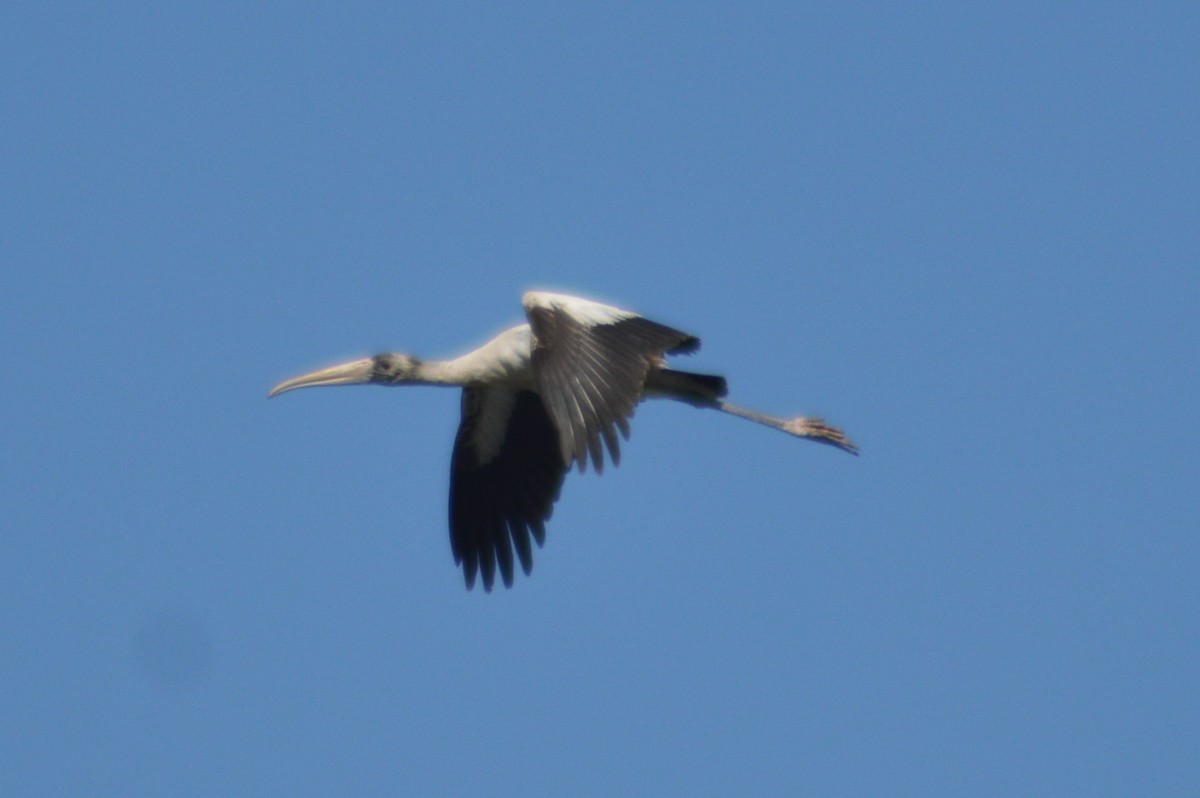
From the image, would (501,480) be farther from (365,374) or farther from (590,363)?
(590,363)

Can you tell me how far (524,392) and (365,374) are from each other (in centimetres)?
117

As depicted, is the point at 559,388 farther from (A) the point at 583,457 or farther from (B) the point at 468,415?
(B) the point at 468,415

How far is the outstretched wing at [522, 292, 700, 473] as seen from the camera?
1350cm

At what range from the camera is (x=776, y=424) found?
58.8 feet

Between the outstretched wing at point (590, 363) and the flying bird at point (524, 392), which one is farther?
the flying bird at point (524, 392)

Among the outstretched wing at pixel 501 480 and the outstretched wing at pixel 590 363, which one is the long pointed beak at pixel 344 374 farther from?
the outstretched wing at pixel 590 363

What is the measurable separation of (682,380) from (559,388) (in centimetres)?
259

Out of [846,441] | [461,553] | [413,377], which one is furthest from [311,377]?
[846,441]

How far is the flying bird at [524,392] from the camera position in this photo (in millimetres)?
14047

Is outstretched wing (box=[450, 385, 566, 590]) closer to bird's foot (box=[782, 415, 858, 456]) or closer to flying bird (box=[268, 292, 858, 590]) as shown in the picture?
flying bird (box=[268, 292, 858, 590])

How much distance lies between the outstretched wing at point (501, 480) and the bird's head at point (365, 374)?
1.84 ft

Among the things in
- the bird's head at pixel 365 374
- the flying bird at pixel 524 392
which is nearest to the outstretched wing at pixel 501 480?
the flying bird at pixel 524 392

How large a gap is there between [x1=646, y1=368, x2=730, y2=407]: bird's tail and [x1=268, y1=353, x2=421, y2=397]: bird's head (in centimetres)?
175

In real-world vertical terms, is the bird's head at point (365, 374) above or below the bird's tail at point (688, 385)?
below
